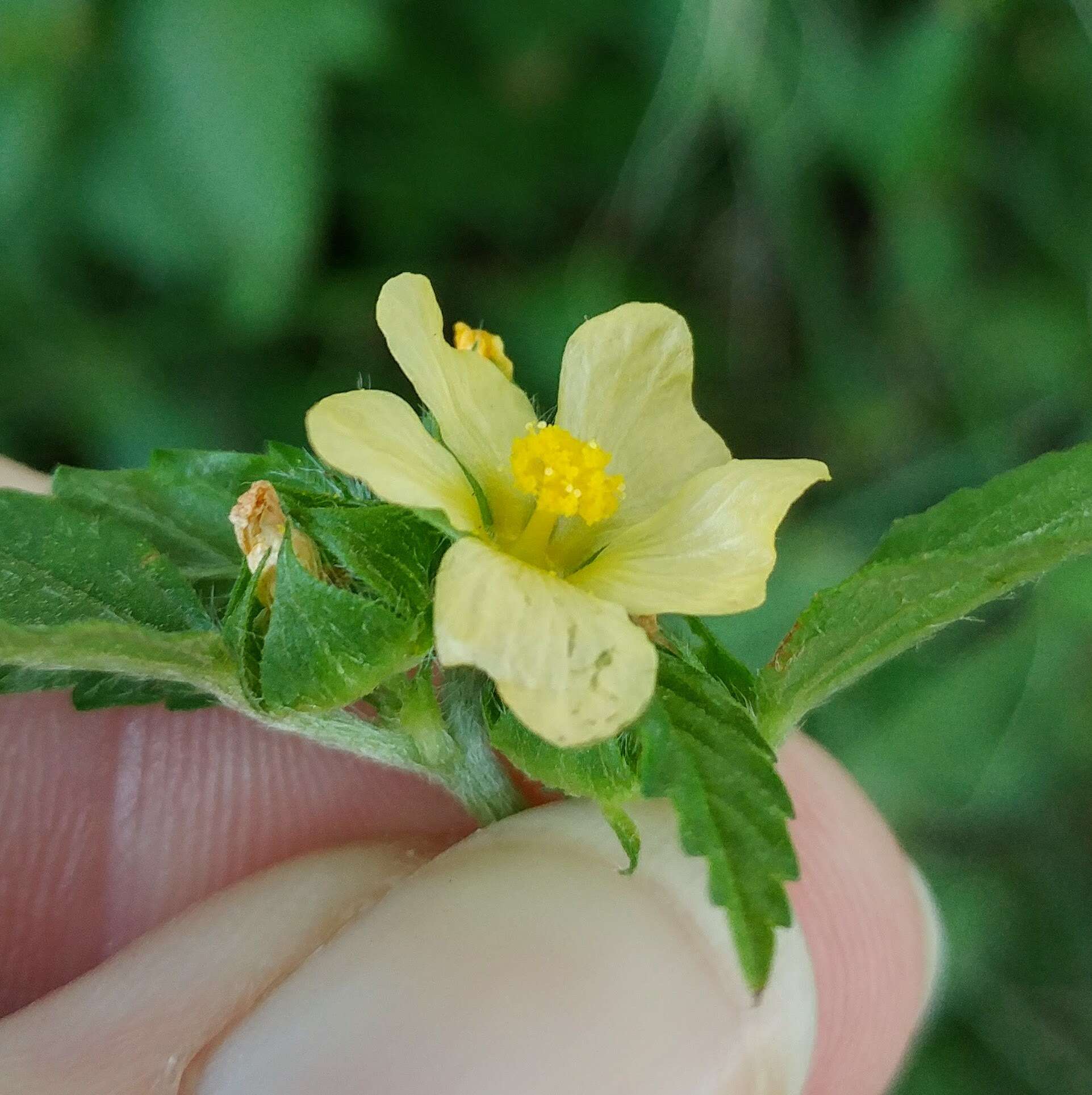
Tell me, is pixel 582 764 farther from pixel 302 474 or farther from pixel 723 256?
pixel 723 256

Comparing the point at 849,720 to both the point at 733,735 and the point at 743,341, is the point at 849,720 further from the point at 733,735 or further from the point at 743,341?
the point at 733,735

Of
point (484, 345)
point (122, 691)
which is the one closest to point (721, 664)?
point (484, 345)

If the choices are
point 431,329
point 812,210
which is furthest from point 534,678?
point 812,210

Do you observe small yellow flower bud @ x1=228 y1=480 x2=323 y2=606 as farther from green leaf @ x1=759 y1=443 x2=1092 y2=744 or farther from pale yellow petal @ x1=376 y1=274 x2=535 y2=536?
green leaf @ x1=759 y1=443 x2=1092 y2=744

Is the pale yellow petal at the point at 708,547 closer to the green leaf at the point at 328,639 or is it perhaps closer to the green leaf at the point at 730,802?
the green leaf at the point at 730,802

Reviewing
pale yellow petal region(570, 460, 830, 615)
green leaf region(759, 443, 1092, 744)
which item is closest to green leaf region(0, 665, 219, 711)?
pale yellow petal region(570, 460, 830, 615)

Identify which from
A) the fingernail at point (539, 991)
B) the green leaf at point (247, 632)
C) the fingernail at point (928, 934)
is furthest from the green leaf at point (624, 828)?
the fingernail at point (928, 934)

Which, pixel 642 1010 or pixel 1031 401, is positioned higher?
pixel 1031 401
